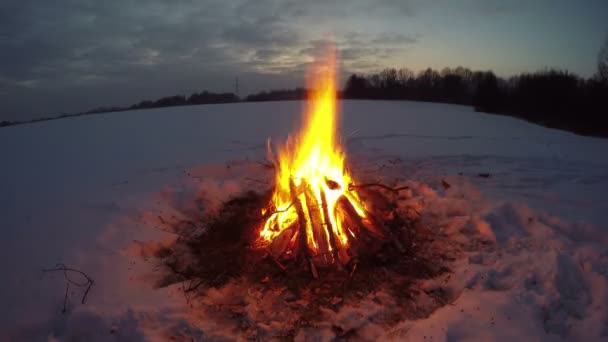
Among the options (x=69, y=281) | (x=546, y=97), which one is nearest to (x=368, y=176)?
(x=69, y=281)

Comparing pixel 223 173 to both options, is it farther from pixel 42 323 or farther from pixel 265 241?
pixel 42 323

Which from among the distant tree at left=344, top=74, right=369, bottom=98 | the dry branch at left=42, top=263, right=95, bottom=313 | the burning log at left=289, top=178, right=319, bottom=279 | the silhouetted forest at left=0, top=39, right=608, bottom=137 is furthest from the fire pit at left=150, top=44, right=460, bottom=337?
the distant tree at left=344, top=74, right=369, bottom=98

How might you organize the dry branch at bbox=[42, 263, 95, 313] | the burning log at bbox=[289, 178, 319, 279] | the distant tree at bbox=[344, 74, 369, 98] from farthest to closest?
the distant tree at bbox=[344, 74, 369, 98]
the burning log at bbox=[289, 178, 319, 279]
the dry branch at bbox=[42, 263, 95, 313]

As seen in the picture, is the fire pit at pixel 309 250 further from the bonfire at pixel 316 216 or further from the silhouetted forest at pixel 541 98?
the silhouetted forest at pixel 541 98

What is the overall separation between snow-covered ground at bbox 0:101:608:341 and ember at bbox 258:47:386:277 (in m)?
0.76

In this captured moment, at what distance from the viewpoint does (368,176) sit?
5.94 m

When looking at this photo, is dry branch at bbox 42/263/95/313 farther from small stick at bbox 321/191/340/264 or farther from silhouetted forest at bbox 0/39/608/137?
silhouetted forest at bbox 0/39/608/137

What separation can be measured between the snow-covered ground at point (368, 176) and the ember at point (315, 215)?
2.49 feet

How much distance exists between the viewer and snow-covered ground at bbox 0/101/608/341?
2.58 meters

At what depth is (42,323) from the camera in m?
2.58

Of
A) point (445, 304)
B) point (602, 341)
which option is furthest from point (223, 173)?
point (602, 341)

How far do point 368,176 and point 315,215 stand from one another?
2.41 metres

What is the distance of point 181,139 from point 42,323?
7.72 metres

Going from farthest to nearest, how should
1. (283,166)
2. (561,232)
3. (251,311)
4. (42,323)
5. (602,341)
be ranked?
(283,166)
(561,232)
(251,311)
(42,323)
(602,341)
